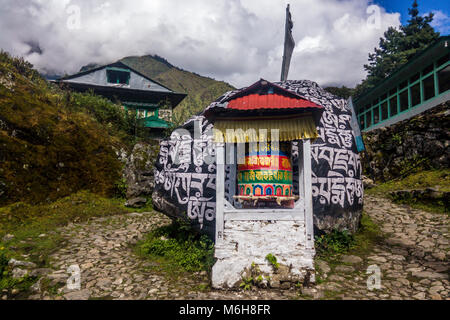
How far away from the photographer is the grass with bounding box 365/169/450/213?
802cm

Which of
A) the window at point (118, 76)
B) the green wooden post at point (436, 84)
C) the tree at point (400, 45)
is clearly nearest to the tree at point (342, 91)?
the tree at point (400, 45)

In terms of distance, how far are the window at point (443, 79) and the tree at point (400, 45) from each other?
13114 mm

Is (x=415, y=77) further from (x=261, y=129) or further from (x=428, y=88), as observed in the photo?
(x=261, y=129)

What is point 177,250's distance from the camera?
595 centimetres

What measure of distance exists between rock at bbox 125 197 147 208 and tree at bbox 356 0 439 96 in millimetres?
25486

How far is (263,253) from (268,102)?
8.15ft

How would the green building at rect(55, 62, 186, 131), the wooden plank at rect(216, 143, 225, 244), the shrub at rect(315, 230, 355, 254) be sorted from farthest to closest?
the green building at rect(55, 62, 186, 131)
the shrub at rect(315, 230, 355, 254)
the wooden plank at rect(216, 143, 225, 244)

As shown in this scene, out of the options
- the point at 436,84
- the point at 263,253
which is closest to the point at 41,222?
the point at 263,253

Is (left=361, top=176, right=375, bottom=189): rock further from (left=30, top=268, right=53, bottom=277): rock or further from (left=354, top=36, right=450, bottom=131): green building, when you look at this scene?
(left=30, top=268, right=53, bottom=277): rock

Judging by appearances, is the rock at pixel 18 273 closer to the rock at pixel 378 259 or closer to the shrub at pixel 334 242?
the shrub at pixel 334 242

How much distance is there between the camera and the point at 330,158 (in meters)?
6.71

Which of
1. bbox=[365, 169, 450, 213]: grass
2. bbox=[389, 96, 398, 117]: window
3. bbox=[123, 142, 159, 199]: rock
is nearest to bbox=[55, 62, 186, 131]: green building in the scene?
bbox=[123, 142, 159, 199]: rock

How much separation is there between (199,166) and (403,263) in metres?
4.72

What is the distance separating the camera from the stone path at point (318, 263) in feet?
13.3
